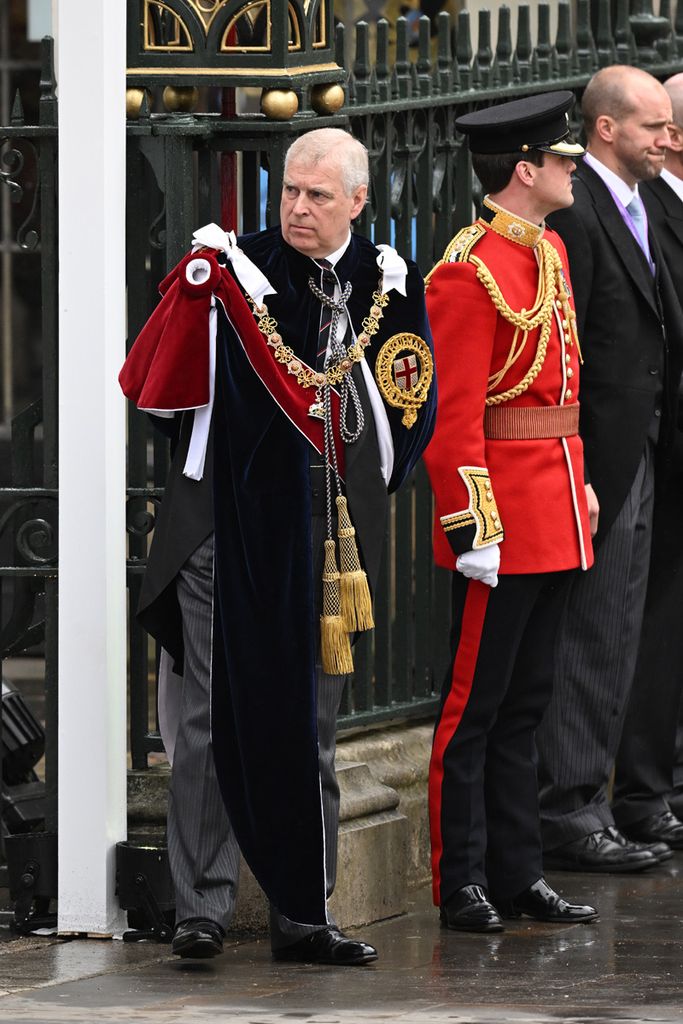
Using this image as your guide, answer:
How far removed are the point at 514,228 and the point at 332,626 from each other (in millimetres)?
1176

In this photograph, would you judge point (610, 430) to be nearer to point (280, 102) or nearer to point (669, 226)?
point (669, 226)

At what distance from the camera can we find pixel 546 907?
23.4 ft

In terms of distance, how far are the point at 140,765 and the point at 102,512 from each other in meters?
0.71

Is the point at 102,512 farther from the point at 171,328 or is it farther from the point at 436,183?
the point at 436,183

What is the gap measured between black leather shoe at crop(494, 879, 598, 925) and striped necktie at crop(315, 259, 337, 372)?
4.97ft

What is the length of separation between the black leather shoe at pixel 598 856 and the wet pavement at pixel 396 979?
0.52 meters

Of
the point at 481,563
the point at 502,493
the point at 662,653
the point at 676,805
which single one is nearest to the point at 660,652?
the point at 662,653

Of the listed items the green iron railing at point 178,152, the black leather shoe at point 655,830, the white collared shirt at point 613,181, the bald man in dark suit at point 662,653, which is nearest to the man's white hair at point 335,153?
the green iron railing at point 178,152

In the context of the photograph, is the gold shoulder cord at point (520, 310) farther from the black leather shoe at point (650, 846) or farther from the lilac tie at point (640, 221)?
the black leather shoe at point (650, 846)

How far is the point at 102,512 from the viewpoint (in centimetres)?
682

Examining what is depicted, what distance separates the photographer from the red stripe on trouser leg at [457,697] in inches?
276

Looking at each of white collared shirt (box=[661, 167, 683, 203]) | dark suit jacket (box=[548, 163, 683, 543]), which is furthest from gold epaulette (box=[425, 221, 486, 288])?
white collared shirt (box=[661, 167, 683, 203])

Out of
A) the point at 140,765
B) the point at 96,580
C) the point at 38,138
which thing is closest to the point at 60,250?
the point at 38,138

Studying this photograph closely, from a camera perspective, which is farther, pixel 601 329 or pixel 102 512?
pixel 601 329
